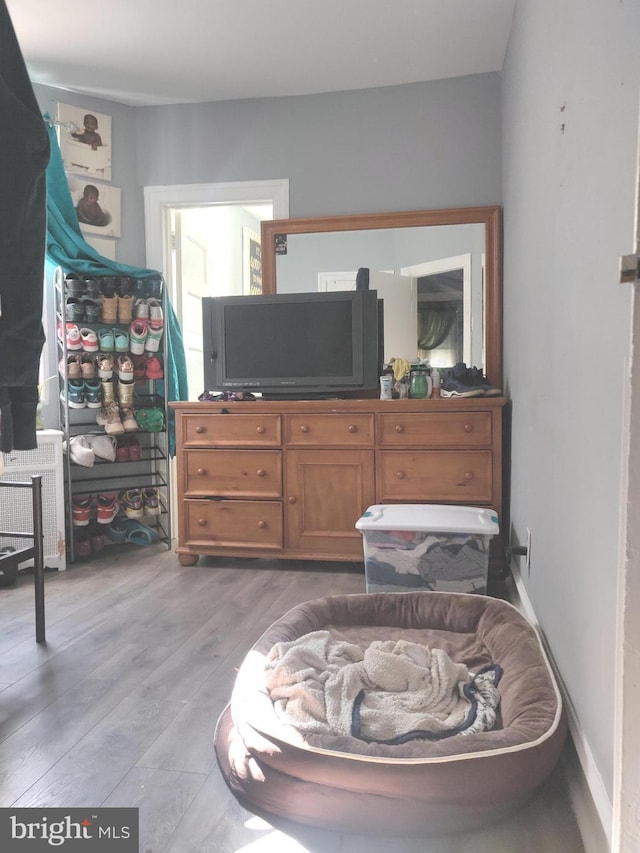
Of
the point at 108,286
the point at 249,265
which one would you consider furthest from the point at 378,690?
the point at 249,265

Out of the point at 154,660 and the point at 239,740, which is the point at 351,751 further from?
the point at 154,660

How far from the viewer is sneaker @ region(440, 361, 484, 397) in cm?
291

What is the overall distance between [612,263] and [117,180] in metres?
3.24

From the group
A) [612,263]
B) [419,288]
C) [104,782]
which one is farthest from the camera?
[419,288]

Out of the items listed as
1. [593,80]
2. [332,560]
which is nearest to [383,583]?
[332,560]

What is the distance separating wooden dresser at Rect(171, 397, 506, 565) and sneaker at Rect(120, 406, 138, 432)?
402 millimetres

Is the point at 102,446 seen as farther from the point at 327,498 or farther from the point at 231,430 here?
the point at 327,498

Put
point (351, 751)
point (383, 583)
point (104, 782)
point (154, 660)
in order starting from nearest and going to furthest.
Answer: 1. point (351, 751)
2. point (104, 782)
3. point (154, 660)
4. point (383, 583)

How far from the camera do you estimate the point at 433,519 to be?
2.48 meters

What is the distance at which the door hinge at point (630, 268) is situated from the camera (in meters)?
0.74

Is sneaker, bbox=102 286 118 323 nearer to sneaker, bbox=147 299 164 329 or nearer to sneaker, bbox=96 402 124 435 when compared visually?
sneaker, bbox=147 299 164 329

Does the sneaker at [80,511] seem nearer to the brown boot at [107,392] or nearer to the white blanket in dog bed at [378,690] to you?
the brown boot at [107,392]

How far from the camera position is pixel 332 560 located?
9.96 ft

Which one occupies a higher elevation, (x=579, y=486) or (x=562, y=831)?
(x=579, y=486)
